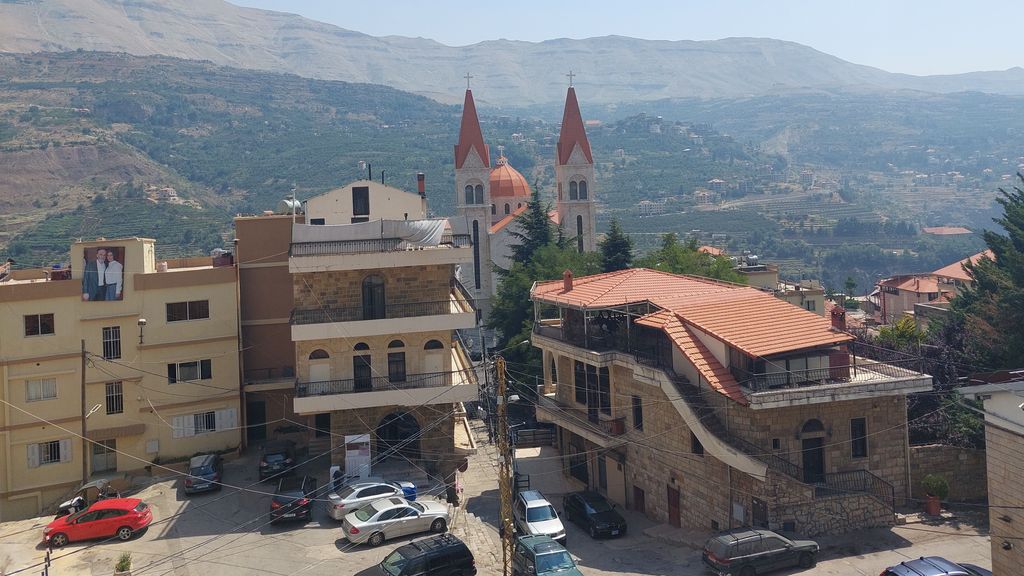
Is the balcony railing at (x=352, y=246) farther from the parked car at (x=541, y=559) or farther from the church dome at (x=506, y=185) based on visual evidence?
the church dome at (x=506, y=185)

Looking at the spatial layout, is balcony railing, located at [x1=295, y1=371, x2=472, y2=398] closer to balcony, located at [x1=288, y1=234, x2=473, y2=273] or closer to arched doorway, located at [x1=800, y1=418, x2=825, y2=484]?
balcony, located at [x1=288, y1=234, x2=473, y2=273]

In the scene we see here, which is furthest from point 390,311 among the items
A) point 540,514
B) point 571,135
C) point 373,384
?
point 571,135

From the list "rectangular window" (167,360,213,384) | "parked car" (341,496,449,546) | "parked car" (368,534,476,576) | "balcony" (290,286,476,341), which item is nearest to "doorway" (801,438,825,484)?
"parked car" (368,534,476,576)

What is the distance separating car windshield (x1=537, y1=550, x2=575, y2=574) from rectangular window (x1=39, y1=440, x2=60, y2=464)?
60.5ft

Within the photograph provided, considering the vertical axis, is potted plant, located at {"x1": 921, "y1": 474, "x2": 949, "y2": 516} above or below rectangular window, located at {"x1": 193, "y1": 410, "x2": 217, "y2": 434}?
below

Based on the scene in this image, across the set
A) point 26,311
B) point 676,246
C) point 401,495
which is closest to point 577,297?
point 401,495

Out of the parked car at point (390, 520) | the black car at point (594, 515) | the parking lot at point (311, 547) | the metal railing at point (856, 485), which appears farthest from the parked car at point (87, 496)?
the metal railing at point (856, 485)

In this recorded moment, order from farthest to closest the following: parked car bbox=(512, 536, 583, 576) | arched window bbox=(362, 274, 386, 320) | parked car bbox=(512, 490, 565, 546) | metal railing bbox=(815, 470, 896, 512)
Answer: arched window bbox=(362, 274, 386, 320) → parked car bbox=(512, 490, 565, 546) → metal railing bbox=(815, 470, 896, 512) → parked car bbox=(512, 536, 583, 576)

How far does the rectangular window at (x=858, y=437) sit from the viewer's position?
2441 cm

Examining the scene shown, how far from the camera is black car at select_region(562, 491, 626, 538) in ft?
83.4

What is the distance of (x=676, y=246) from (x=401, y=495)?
99.6ft

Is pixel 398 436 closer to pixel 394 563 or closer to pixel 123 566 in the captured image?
pixel 394 563

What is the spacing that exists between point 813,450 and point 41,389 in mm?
24319

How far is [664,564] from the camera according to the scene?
75.4 ft
